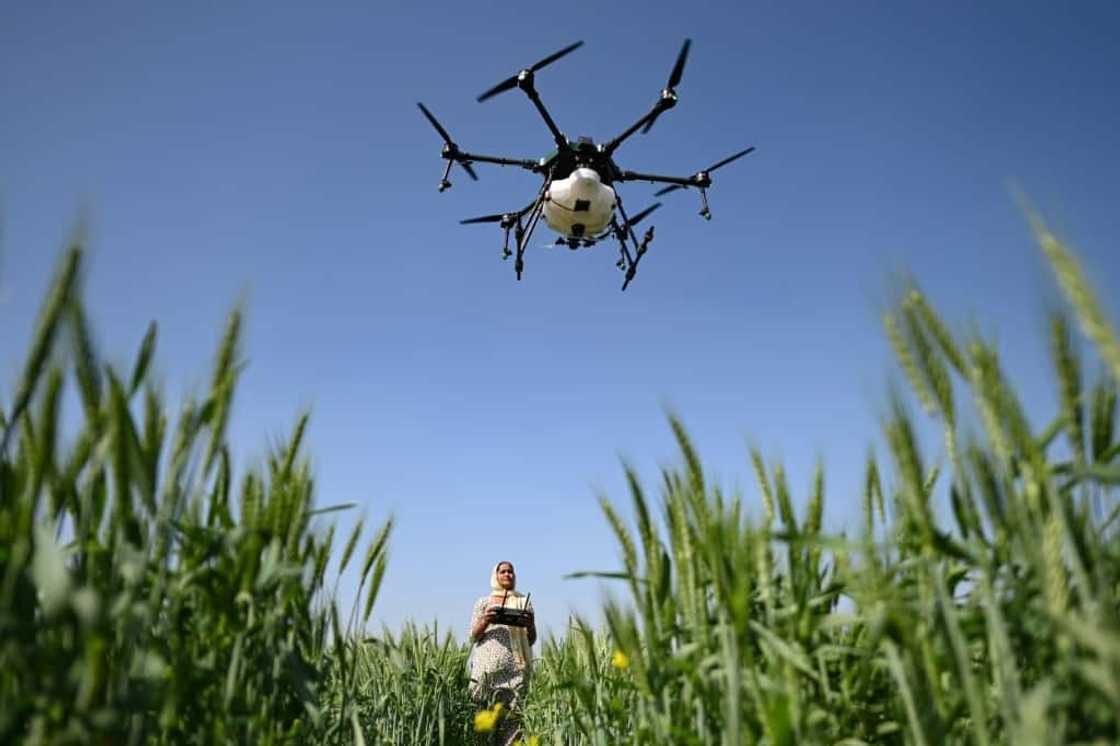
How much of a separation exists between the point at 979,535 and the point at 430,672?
4.04 m

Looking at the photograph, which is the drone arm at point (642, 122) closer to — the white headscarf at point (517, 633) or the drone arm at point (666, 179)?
the drone arm at point (666, 179)

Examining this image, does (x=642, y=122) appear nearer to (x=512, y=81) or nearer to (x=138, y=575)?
(x=512, y=81)

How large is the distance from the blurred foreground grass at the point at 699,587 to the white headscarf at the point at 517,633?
4.06 m

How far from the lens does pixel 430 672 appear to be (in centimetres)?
434

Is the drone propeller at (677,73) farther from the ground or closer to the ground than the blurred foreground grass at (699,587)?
farther from the ground

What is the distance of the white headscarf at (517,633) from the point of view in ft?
17.4

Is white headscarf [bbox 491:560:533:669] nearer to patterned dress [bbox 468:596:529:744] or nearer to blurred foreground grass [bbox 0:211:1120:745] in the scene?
patterned dress [bbox 468:596:529:744]

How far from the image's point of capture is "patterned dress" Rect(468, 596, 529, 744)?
16.9ft

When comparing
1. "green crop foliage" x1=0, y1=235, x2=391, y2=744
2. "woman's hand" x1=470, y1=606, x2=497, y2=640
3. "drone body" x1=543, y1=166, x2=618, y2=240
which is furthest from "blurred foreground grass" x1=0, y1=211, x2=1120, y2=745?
"drone body" x1=543, y1=166, x2=618, y2=240

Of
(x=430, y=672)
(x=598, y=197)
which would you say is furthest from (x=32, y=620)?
(x=598, y=197)

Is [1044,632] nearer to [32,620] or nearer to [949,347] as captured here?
[949,347]

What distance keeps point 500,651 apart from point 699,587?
14.6 feet

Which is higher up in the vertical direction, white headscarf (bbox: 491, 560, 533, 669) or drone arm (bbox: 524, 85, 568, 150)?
drone arm (bbox: 524, 85, 568, 150)

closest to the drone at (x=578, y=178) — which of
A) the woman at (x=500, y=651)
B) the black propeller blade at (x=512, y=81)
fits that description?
the black propeller blade at (x=512, y=81)
